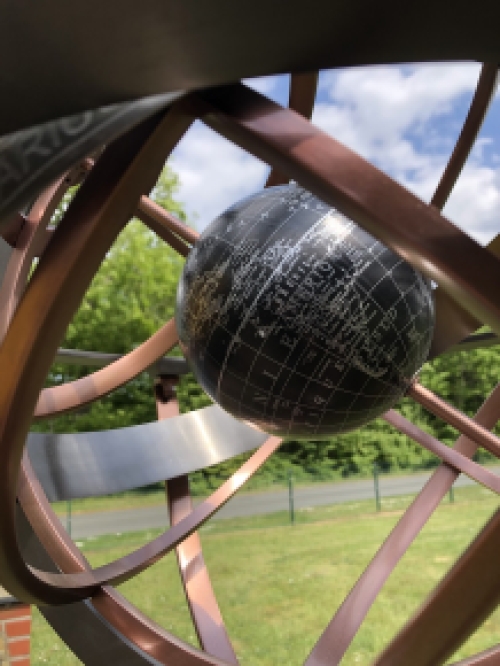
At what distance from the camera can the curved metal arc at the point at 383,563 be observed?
8.25ft

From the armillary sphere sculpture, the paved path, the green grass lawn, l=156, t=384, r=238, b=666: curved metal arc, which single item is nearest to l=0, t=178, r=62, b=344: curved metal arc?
the armillary sphere sculpture

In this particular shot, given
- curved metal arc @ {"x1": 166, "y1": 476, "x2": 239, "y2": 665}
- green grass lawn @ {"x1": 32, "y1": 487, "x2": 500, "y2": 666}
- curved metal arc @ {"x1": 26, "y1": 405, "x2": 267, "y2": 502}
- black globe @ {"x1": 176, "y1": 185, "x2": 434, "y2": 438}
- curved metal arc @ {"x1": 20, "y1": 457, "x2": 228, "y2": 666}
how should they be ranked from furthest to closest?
green grass lawn @ {"x1": 32, "y1": 487, "x2": 500, "y2": 666}
curved metal arc @ {"x1": 26, "y1": 405, "x2": 267, "y2": 502}
curved metal arc @ {"x1": 166, "y1": 476, "x2": 239, "y2": 665}
curved metal arc @ {"x1": 20, "y1": 457, "x2": 228, "y2": 666}
black globe @ {"x1": 176, "y1": 185, "x2": 434, "y2": 438}

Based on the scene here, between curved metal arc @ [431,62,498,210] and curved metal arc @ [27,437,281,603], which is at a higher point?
curved metal arc @ [431,62,498,210]

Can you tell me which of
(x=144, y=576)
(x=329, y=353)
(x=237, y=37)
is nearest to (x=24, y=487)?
(x=329, y=353)

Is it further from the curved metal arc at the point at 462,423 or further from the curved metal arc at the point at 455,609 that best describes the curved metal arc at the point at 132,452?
the curved metal arc at the point at 455,609

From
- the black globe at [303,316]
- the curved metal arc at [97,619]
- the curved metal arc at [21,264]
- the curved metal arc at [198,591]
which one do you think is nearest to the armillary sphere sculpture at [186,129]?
the black globe at [303,316]

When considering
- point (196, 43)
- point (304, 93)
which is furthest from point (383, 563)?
point (196, 43)

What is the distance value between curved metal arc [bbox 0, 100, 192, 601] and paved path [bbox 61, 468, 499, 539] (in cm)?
951

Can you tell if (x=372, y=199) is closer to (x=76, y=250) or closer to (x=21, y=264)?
(x=76, y=250)

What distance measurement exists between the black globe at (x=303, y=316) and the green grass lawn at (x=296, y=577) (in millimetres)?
5641

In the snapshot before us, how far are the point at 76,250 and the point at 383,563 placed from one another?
223 centimetres

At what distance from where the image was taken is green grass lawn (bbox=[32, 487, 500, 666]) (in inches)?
277

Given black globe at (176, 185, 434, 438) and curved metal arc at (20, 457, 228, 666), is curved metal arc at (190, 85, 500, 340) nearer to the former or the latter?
black globe at (176, 185, 434, 438)

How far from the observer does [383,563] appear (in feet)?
9.62
